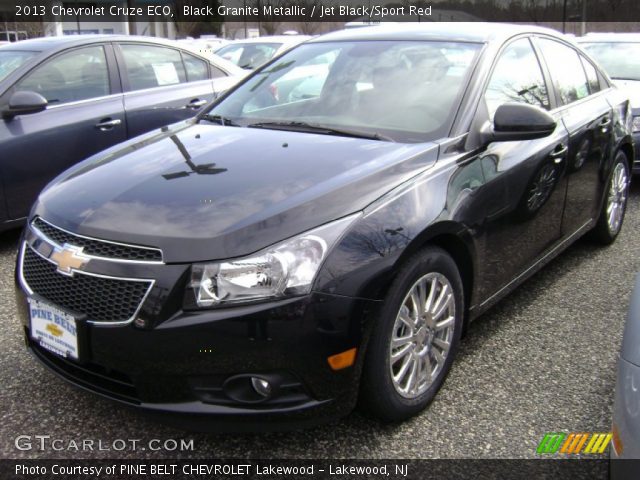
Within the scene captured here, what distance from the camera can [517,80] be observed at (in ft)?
11.1

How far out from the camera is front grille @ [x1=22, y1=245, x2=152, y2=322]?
2107 mm

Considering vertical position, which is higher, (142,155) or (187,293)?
(142,155)

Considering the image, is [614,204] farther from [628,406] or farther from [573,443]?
[628,406]

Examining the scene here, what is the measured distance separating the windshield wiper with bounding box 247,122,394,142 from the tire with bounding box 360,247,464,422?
0.66 meters

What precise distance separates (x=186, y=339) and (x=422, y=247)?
989mm

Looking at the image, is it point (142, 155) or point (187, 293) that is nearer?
point (187, 293)

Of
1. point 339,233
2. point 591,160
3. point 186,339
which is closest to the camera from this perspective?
point 186,339

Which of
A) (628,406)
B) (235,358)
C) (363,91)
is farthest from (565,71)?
(235,358)

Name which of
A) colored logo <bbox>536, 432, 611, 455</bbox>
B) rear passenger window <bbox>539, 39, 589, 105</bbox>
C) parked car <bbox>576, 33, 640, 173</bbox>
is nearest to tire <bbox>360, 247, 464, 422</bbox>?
colored logo <bbox>536, 432, 611, 455</bbox>

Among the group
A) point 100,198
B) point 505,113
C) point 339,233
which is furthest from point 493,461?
point 100,198

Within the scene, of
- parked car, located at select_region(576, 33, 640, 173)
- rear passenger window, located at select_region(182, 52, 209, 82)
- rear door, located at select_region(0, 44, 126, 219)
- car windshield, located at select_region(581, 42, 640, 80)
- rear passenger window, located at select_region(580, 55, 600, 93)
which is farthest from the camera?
car windshield, located at select_region(581, 42, 640, 80)

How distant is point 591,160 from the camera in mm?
3941

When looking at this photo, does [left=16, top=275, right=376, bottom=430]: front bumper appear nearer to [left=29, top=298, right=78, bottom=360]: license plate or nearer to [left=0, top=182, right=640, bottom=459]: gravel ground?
[left=29, top=298, right=78, bottom=360]: license plate

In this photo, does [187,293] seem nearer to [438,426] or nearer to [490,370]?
[438,426]
